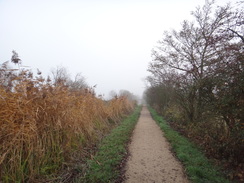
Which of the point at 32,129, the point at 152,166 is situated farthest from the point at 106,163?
the point at 32,129

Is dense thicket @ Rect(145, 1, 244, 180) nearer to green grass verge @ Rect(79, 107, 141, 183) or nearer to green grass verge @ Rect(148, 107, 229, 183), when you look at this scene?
green grass verge @ Rect(148, 107, 229, 183)

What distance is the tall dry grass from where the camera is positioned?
2133 mm

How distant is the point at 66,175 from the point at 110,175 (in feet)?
2.86

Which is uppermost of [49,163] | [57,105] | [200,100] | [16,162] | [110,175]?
[57,105]

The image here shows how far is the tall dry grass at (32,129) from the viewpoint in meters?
2.13

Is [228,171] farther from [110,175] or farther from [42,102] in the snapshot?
[42,102]

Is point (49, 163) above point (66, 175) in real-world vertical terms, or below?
above

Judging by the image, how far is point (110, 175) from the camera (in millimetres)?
2494

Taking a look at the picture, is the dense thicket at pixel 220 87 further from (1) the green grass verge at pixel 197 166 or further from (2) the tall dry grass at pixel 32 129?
(2) the tall dry grass at pixel 32 129

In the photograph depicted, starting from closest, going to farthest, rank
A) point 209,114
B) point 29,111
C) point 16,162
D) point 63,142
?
point 16,162 → point 29,111 → point 63,142 → point 209,114

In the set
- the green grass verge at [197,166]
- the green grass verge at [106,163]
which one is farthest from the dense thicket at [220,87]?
the green grass verge at [106,163]

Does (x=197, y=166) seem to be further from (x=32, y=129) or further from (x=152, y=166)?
(x=32, y=129)

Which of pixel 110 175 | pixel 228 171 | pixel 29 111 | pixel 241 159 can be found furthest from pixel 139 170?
pixel 29 111

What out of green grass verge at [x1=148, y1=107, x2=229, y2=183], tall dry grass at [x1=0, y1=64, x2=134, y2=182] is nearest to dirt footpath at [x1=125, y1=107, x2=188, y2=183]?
green grass verge at [x1=148, y1=107, x2=229, y2=183]
